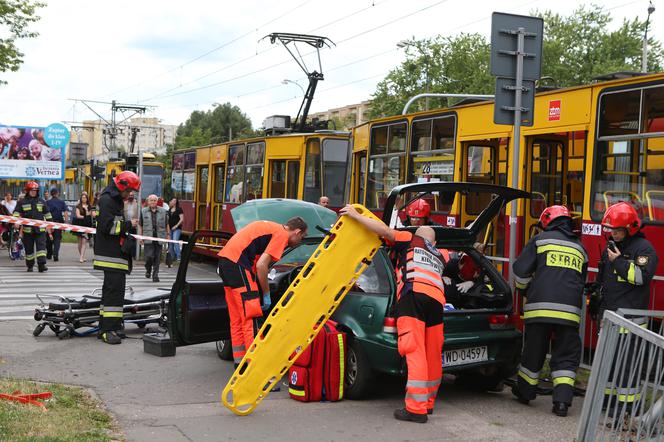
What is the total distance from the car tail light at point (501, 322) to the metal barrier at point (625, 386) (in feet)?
5.84

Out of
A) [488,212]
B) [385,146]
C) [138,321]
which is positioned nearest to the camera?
[488,212]

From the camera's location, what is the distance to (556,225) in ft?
23.7

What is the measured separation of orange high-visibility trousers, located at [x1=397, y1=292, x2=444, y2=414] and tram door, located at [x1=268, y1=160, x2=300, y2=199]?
1141 cm

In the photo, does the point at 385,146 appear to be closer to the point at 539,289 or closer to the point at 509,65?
the point at 509,65

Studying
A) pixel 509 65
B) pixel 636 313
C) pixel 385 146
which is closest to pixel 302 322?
pixel 636 313

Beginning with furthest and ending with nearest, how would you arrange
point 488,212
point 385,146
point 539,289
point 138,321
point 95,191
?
point 95,191 < point 385,146 < point 138,321 < point 488,212 < point 539,289

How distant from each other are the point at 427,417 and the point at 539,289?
1528 millimetres

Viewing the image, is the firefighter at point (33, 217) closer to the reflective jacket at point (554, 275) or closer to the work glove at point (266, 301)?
the work glove at point (266, 301)

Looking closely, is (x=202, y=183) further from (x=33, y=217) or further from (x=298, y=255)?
(x=298, y=255)

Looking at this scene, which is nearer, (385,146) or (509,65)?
(509,65)

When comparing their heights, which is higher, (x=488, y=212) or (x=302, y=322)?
(x=488, y=212)

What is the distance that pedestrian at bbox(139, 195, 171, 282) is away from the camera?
1706cm

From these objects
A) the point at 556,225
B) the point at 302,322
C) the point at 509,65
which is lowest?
the point at 302,322

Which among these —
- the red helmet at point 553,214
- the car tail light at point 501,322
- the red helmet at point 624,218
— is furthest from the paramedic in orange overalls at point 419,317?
the red helmet at point 624,218
